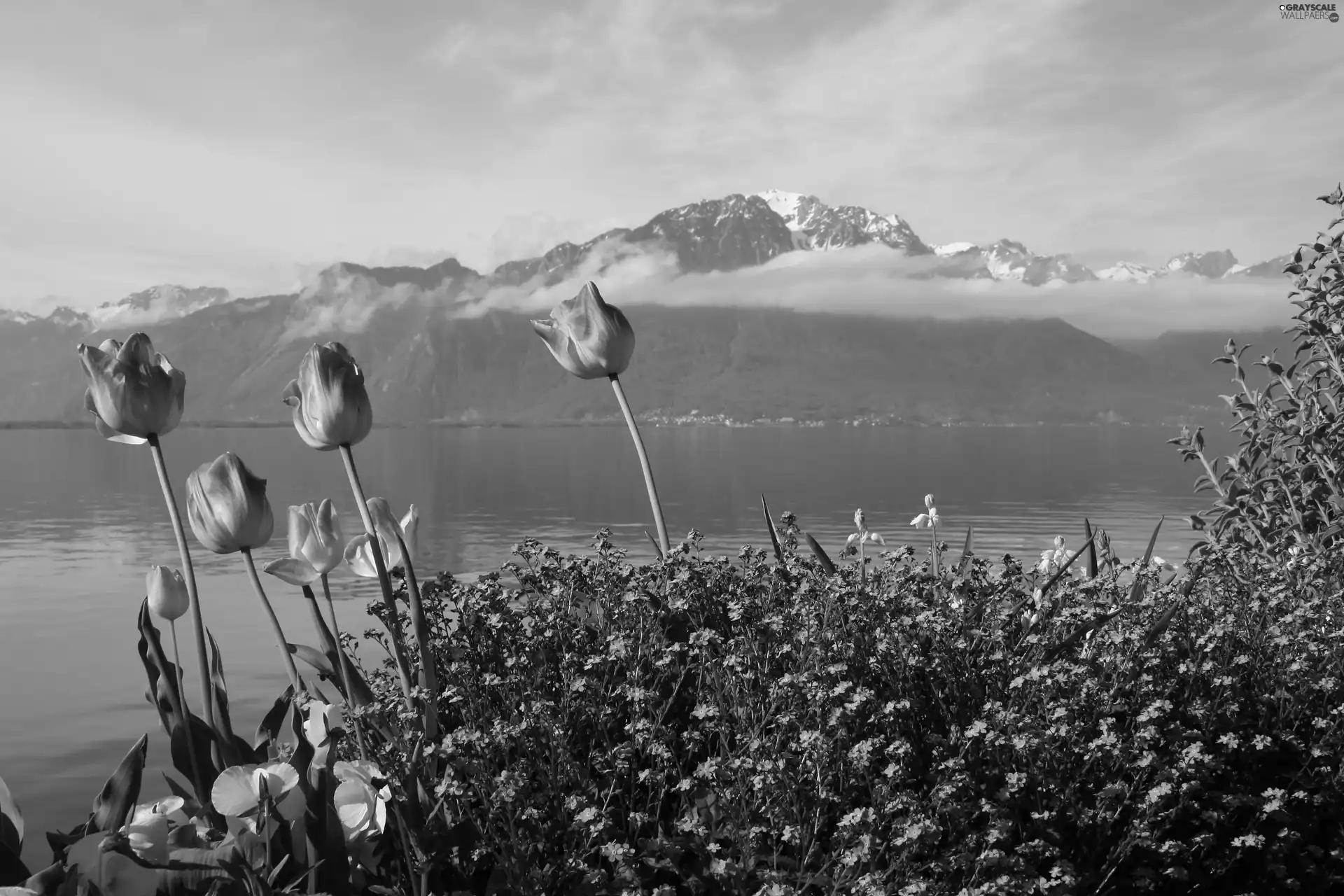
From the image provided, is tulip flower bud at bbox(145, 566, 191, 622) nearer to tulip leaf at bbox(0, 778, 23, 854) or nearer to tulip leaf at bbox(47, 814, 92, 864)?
tulip leaf at bbox(0, 778, 23, 854)

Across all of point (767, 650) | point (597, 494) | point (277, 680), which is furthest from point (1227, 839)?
point (597, 494)

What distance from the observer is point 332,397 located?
3365 millimetres

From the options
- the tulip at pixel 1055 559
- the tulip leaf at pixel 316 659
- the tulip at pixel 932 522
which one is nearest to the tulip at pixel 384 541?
the tulip leaf at pixel 316 659

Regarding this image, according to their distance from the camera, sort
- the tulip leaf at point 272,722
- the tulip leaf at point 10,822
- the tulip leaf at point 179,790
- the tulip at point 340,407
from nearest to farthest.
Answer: the tulip leaf at point 10,822 → the tulip at point 340,407 → the tulip leaf at point 179,790 → the tulip leaf at point 272,722

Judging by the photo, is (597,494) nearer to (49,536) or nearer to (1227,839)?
(49,536)

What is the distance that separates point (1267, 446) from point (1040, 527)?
2234 centimetres

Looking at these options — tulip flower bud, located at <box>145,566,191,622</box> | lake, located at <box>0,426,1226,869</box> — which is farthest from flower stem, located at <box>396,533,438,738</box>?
lake, located at <box>0,426,1226,869</box>

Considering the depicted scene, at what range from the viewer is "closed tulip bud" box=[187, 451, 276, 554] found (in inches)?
129

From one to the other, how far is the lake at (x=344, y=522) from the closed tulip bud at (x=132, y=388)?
3846 mm

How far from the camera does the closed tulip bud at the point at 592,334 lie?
4.29 m

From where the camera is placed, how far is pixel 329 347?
10.9 feet

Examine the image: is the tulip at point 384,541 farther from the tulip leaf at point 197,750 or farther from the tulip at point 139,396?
the tulip leaf at point 197,750

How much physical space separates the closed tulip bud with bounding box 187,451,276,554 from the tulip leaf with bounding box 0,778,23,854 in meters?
0.84

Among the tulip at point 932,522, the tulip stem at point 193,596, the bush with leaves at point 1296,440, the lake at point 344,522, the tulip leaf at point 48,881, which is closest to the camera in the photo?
the tulip leaf at point 48,881
